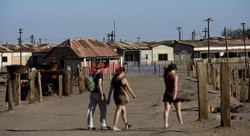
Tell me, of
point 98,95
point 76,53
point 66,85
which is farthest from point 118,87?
point 76,53

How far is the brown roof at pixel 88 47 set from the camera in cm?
5450

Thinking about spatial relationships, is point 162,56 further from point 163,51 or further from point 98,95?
point 98,95

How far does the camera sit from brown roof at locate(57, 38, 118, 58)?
54.5 metres

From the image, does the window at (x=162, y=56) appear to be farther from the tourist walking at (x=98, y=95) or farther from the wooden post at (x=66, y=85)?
the tourist walking at (x=98, y=95)

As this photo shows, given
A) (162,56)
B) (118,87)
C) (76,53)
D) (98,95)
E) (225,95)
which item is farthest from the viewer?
(162,56)

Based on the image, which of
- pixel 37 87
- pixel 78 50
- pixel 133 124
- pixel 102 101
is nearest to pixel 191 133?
pixel 102 101

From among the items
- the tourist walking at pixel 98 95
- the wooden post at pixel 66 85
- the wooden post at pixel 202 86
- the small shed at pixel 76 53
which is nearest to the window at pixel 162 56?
the small shed at pixel 76 53

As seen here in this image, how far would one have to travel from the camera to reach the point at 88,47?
57625 millimetres

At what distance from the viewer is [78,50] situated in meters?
54.6

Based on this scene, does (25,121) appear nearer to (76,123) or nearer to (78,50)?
(76,123)

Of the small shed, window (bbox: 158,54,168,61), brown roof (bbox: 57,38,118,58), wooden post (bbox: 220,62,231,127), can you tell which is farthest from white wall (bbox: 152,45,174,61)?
wooden post (bbox: 220,62,231,127)

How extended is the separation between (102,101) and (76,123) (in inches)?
121

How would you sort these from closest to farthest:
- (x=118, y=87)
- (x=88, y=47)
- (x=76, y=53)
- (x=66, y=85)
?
(x=118, y=87), (x=66, y=85), (x=76, y=53), (x=88, y=47)

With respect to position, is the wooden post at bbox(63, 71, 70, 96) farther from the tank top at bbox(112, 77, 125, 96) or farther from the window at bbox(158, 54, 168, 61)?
the window at bbox(158, 54, 168, 61)
